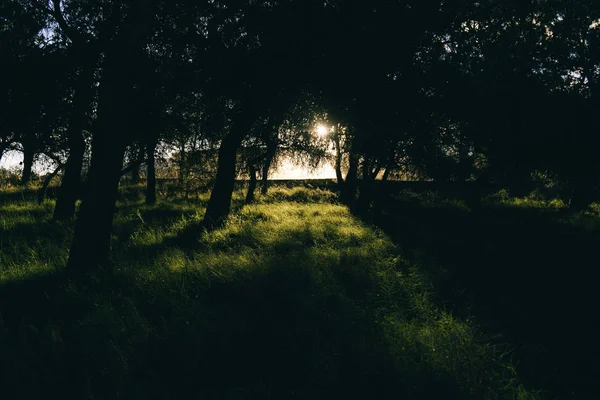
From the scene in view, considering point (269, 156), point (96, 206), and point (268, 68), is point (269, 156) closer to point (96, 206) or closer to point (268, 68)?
point (268, 68)

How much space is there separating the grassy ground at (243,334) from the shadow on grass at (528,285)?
0.46m

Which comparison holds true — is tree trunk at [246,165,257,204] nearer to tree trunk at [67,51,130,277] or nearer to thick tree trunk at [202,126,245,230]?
thick tree trunk at [202,126,245,230]

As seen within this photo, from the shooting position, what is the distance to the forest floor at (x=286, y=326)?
3156 millimetres

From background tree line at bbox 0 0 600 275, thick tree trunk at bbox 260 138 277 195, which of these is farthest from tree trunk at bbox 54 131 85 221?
thick tree trunk at bbox 260 138 277 195

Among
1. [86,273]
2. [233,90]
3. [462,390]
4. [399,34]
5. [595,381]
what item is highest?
[399,34]

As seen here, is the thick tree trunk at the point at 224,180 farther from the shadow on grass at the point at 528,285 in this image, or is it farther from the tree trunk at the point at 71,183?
the shadow on grass at the point at 528,285

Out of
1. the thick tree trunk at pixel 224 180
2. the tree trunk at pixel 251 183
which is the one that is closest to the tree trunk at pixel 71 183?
the thick tree trunk at pixel 224 180

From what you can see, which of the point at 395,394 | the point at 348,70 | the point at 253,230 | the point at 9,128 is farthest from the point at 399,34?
the point at 9,128

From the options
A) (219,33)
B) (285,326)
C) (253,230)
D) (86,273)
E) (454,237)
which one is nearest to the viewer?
(285,326)

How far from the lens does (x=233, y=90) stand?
8.05 m

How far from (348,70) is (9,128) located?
7.63 metres

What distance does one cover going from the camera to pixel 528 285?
6680 mm

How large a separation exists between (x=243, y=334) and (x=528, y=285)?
563 cm

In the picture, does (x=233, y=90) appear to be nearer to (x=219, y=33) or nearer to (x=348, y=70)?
(x=219, y=33)
